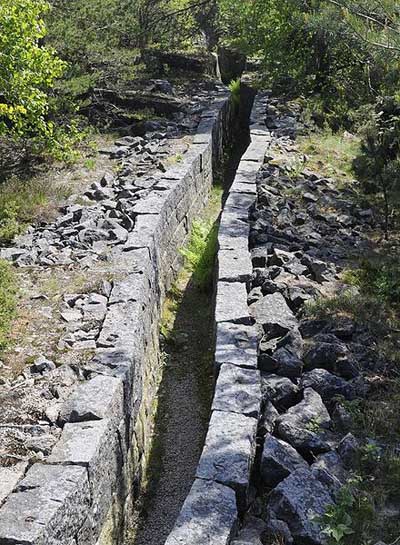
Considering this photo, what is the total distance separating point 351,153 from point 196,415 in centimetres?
597

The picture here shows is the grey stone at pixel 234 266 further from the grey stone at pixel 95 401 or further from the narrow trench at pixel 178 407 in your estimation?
the grey stone at pixel 95 401

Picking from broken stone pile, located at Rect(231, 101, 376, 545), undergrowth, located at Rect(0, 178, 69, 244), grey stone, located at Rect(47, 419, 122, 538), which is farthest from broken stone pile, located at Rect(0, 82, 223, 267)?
grey stone, located at Rect(47, 419, 122, 538)

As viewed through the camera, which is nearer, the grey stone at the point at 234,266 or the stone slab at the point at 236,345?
the stone slab at the point at 236,345

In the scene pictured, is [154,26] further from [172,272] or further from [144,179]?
[172,272]

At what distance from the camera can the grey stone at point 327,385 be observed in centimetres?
485

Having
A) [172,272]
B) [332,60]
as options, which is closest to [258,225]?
[172,272]

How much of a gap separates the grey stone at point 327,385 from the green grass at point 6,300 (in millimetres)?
2276

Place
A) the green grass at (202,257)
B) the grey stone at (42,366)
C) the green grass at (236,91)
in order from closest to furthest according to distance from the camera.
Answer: the grey stone at (42,366) < the green grass at (202,257) < the green grass at (236,91)

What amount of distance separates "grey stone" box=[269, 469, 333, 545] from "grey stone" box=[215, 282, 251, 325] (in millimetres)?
1868

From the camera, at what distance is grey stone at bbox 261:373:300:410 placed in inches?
189

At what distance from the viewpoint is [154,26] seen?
15734 millimetres

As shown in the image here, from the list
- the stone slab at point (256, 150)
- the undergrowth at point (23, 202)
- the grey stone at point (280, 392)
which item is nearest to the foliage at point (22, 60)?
the undergrowth at point (23, 202)

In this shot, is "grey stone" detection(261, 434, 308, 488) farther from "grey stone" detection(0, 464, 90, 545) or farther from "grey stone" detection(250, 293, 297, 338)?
"grey stone" detection(250, 293, 297, 338)

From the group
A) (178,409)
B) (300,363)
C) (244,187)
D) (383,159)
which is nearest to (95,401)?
(300,363)
